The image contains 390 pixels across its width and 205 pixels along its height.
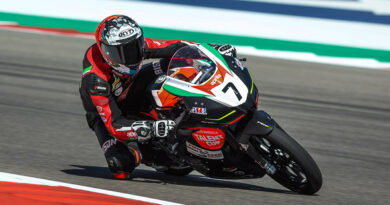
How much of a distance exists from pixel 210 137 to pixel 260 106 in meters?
4.75

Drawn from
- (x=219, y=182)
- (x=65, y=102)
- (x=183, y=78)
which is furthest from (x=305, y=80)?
(x=183, y=78)

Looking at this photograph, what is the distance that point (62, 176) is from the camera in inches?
223

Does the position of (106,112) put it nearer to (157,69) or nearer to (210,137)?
(157,69)

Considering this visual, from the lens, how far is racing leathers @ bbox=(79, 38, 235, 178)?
17.9 feet

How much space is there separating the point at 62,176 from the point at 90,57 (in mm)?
1048

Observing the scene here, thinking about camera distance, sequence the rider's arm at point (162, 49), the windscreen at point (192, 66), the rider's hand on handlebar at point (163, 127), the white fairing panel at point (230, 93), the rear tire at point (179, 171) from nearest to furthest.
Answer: the white fairing panel at point (230, 93) → the windscreen at point (192, 66) → the rider's hand on handlebar at point (163, 127) → the rear tire at point (179, 171) → the rider's arm at point (162, 49)

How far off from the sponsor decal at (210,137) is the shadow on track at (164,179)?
59 centimetres

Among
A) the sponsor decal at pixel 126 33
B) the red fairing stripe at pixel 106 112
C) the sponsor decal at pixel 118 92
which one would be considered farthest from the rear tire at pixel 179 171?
the sponsor decal at pixel 126 33

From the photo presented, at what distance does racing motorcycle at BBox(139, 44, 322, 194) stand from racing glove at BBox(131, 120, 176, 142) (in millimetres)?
82

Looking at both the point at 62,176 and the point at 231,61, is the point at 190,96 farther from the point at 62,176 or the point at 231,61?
the point at 62,176

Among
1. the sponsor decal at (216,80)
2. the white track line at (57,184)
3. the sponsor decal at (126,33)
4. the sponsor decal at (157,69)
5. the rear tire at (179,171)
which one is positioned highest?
the sponsor decal at (126,33)

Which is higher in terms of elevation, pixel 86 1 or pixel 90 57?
pixel 90 57

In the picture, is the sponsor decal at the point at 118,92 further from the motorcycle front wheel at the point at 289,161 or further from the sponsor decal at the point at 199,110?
the motorcycle front wheel at the point at 289,161

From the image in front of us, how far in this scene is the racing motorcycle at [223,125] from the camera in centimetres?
487
